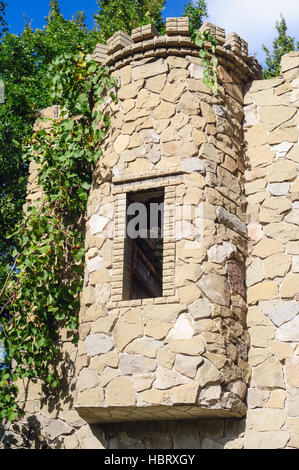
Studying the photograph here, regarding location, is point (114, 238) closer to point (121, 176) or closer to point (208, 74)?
point (121, 176)

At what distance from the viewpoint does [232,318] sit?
623cm

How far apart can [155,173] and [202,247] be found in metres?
0.97

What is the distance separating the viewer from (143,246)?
372 inches

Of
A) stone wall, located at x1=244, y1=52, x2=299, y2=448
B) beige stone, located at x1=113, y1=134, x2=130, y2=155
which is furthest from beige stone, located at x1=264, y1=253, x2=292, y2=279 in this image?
beige stone, located at x1=113, y1=134, x2=130, y2=155

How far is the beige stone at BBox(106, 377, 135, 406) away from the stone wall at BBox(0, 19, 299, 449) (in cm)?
1

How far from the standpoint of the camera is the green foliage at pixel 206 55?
6934 mm

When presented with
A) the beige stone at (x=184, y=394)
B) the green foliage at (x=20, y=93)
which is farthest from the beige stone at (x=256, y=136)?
the green foliage at (x=20, y=93)

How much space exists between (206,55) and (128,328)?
3.16 metres

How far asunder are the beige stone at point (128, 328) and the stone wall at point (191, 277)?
0.01 metres

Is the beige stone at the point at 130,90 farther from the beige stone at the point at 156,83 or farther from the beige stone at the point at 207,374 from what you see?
the beige stone at the point at 207,374

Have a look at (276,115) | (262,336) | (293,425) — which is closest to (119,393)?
(262,336)

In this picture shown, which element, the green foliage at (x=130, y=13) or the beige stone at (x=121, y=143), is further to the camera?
the green foliage at (x=130, y=13)

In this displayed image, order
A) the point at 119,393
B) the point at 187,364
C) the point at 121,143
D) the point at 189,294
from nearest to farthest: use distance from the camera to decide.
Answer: the point at 187,364, the point at 119,393, the point at 189,294, the point at 121,143

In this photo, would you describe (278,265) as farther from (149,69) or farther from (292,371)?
(149,69)
